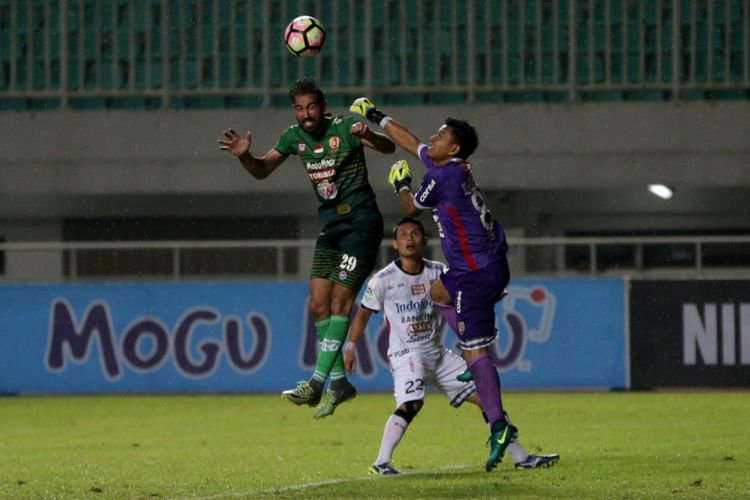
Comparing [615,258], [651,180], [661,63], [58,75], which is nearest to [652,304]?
[615,258]

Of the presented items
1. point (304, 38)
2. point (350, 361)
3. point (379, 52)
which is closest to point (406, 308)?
point (350, 361)

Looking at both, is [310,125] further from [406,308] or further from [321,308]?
[406,308]

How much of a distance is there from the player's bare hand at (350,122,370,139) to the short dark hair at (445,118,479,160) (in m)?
0.54

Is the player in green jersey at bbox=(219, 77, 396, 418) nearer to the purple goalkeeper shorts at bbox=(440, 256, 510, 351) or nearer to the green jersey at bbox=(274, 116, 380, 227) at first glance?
the green jersey at bbox=(274, 116, 380, 227)

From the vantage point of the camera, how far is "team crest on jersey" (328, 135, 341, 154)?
10086mm

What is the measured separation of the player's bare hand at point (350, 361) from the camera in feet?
34.9

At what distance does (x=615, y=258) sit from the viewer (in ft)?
65.7

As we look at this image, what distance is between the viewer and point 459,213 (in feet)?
33.0

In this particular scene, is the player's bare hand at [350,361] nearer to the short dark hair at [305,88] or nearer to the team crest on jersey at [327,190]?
the team crest on jersey at [327,190]

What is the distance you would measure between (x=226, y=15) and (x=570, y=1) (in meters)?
5.38

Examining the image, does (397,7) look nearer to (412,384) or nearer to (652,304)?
(652,304)

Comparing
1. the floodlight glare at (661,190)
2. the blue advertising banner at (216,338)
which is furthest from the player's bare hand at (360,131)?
the floodlight glare at (661,190)

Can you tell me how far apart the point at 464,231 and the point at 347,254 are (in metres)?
0.75

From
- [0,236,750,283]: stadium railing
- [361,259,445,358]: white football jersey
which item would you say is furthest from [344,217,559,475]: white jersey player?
[0,236,750,283]: stadium railing
